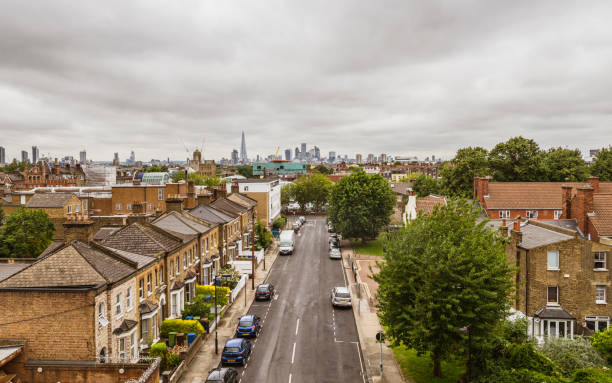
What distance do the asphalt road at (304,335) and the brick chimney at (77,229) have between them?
1215 cm

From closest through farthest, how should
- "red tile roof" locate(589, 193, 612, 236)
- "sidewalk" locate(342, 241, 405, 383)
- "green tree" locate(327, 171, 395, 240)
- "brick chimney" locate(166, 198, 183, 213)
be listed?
"sidewalk" locate(342, 241, 405, 383)
"red tile roof" locate(589, 193, 612, 236)
"brick chimney" locate(166, 198, 183, 213)
"green tree" locate(327, 171, 395, 240)

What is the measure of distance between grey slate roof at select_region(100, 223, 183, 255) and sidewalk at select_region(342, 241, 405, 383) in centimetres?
1548

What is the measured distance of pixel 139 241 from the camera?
31.4 meters

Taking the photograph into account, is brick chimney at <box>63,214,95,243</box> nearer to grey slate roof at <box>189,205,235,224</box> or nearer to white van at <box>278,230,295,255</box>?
grey slate roof at <box>189,205,235,224</box>

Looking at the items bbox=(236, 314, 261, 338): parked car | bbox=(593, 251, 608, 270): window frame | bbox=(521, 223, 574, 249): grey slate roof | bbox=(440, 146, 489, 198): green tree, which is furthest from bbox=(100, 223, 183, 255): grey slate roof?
bbox=(440, 146, 489, 198): green tree

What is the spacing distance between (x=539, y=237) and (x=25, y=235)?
166ft

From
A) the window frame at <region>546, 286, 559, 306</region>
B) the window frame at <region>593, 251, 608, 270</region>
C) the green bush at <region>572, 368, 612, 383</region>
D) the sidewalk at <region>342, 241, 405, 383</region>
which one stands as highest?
the window frame at <region>593, 251, 608, 270</region>

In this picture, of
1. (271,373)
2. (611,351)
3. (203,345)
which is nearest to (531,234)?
(611,351)

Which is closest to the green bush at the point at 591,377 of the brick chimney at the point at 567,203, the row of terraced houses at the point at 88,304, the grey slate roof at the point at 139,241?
the row of terraced houses at the point at 88,304

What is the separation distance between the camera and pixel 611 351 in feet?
80.4

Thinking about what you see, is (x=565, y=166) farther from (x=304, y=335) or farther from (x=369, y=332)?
(x=304, y=335)

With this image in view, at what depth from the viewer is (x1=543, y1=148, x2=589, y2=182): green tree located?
73.9 metres

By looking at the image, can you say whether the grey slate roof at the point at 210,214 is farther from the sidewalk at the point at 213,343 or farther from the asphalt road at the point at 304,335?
the asphalt road at the point at 304,335

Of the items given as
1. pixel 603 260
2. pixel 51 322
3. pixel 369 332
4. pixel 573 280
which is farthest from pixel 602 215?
pixel 51 322
